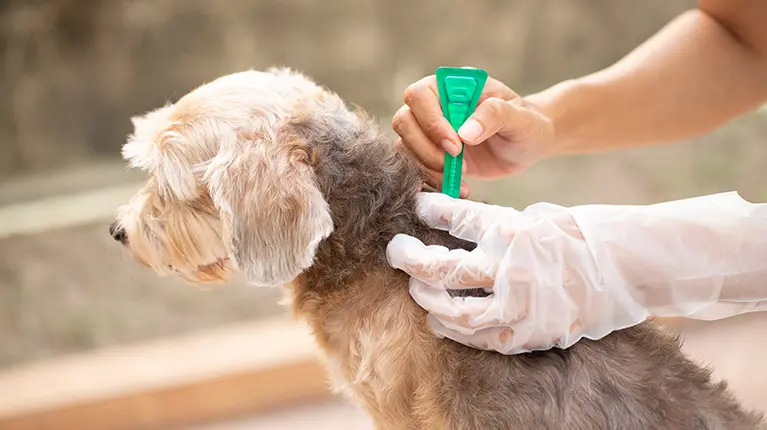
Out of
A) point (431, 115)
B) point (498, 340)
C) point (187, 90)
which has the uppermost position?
point (187, 90)

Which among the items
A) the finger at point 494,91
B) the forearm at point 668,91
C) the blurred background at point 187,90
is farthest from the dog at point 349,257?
the blurred background at point 187,90

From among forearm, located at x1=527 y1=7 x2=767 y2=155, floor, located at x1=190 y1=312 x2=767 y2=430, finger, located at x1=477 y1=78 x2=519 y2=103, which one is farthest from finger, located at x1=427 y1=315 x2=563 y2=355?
floor, located at x1=190 y1=312 x2=767 y2=430

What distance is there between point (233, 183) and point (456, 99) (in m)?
0.40

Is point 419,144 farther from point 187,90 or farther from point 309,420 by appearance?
point 187,90

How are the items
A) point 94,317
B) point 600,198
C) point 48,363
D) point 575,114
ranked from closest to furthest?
point 575,114 → point 48,363 → point 94,317 → point 600,198

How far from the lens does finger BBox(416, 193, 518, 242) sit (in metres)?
1.11

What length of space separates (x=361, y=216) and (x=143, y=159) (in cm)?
38

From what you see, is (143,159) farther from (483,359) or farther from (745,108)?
(745,108)

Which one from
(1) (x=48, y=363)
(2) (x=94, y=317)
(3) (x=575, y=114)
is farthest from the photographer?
(2) (x=94, y=317)

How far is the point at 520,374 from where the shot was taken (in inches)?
42.0

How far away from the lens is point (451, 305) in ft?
3.54

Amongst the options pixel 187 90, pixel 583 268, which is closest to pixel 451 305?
pixel 583 268

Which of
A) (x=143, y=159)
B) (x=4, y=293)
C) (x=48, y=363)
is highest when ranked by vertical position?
(x=143, y=159)

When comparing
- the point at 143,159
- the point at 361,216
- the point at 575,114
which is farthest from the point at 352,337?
the point at 575,114
